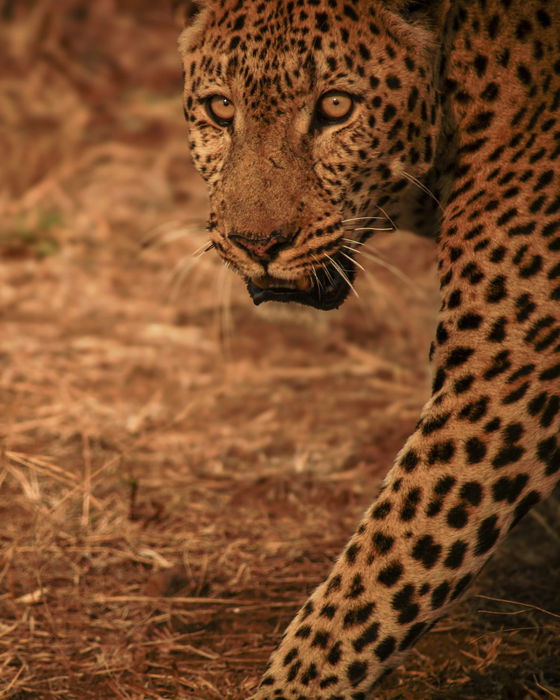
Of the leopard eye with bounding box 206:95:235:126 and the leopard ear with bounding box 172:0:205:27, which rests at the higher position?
the leopard ear with bounding box 172:0:205:27

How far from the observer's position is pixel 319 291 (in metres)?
3.97

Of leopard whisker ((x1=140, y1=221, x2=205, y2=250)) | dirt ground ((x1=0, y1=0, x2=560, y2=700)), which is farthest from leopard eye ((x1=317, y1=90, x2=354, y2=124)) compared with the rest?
leopard whisker ((x1=140, y1=221, x2=205, y2=250))

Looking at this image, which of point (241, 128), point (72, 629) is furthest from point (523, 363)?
point (72, 629)

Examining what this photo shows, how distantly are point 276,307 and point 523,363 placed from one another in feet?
14.1

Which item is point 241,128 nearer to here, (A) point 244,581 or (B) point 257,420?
(A) point 244,581

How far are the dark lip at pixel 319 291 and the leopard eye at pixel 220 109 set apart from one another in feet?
2.01

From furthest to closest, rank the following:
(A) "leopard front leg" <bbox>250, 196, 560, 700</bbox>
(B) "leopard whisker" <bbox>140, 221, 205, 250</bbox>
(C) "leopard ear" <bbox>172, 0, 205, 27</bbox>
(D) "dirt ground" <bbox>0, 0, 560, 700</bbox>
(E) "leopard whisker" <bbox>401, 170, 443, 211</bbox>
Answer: (B) "leopard whisker" <bbox>140, 221, 205, 250</bbox>, (D) "dirt ground" <bbox>0, 0, 560, 700</bbox>, (C) "leopard ear" <bbox>172, 0, 205, 27</bbox>, (E) "leopard whisker" <bbox>401, 170, 443, 211</bbox>, (A) "leopard front leg" <bbox>250, 196, 560, 700</bbox>

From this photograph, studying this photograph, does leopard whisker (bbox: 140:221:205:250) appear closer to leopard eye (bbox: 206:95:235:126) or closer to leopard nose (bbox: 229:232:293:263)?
leopard eye (bbox: 206:95:235:126)

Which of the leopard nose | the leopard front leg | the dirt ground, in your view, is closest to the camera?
the leopard front leg

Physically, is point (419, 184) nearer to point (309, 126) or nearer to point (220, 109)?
point (309, 126)

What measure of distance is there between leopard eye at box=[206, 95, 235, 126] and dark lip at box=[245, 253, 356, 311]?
2.01ft

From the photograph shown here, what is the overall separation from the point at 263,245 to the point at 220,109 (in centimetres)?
62

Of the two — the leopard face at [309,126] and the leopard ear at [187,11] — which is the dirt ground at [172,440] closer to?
the leopard face at [309,126]

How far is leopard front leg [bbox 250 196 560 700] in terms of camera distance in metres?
3.34
